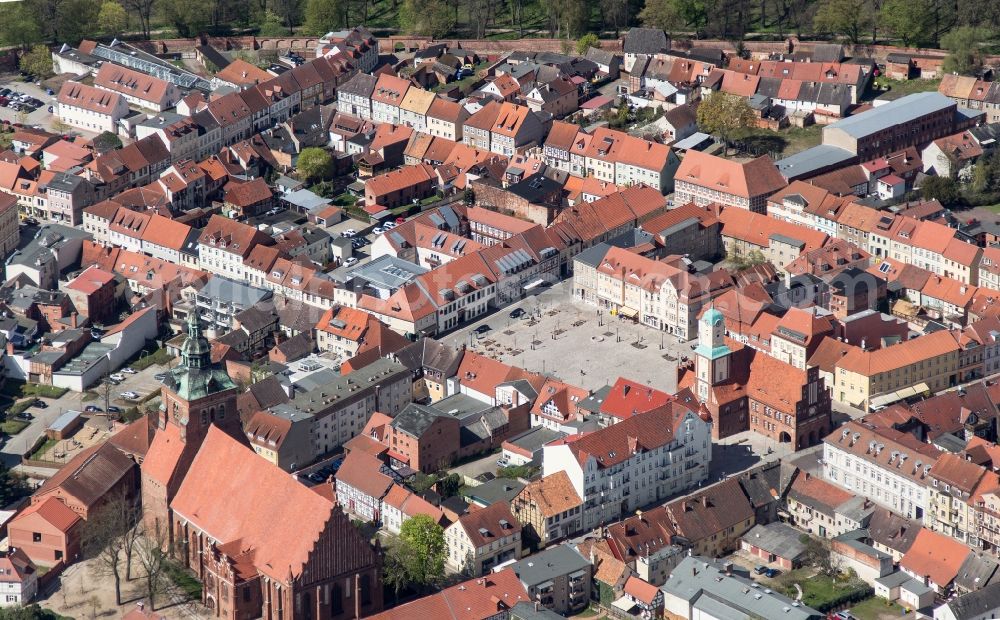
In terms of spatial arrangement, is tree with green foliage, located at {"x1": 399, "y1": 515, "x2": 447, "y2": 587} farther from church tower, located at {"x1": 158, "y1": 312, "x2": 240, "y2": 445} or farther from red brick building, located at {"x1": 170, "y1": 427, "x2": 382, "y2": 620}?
church tower, located at {"x1": 158, "y1": 312, "x2": 240, "y2": 445}

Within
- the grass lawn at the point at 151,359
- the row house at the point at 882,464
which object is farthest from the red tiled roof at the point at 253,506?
the row house at the point at 882,464

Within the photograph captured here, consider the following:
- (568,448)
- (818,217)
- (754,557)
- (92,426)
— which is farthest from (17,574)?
(818,217)

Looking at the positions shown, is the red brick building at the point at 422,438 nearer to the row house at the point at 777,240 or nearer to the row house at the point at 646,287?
the row house at the point at 646,287

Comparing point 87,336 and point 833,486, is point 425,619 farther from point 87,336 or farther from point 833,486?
point 87,336

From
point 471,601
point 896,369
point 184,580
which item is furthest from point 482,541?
point 896,369

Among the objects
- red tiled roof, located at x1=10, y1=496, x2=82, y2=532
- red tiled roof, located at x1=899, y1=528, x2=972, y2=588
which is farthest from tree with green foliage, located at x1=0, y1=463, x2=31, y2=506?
red tiled roof, located at x1=899, y1=528, x2=972, y2=588
